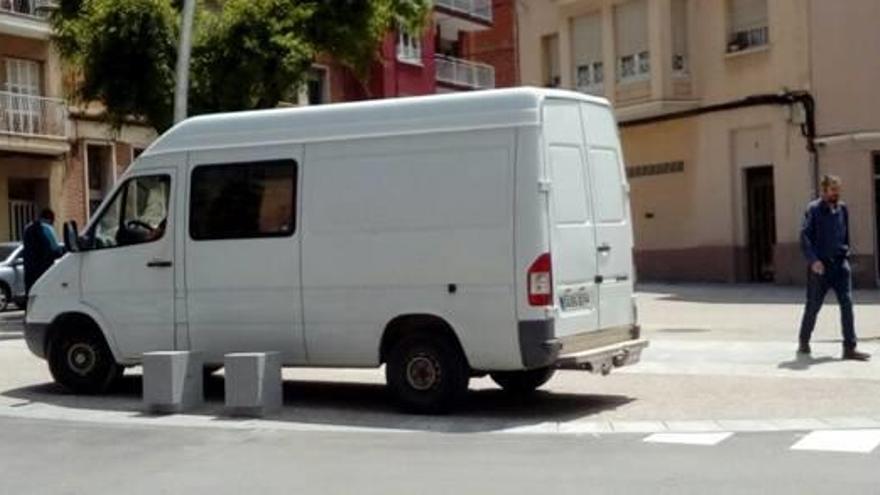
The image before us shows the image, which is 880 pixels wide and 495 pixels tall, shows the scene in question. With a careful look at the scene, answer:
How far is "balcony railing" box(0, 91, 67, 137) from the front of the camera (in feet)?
108

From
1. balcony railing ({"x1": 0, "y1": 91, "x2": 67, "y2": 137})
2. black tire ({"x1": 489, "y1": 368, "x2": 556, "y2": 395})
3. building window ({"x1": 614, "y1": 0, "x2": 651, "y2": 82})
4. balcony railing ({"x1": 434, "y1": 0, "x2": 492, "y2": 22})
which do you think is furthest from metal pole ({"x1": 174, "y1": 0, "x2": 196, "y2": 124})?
balcony railing ({"x1": 434, "y1": 0, "x2": 492, "y2": 22})

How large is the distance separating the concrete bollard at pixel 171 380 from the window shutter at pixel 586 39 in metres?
23.6

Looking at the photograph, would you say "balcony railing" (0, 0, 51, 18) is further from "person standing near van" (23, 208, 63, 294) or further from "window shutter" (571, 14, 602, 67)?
"person standing near van" (23, 208, 63, 294)

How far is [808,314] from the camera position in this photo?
14047 millimetres

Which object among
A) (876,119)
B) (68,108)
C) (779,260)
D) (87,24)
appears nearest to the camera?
(87,24)

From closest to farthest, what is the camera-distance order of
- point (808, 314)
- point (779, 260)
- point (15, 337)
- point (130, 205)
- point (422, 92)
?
point (130, 205) < point (808, 314) < point (15, 337) < point (779, 260) < point (422, 92)

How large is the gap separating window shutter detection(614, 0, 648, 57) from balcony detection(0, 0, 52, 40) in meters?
14.6

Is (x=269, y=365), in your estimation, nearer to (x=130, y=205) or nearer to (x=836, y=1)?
(x=130, y=205)

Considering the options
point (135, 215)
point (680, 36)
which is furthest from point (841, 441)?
point (680, 36)

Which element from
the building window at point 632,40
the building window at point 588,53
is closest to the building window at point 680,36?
the building window at point 632,40

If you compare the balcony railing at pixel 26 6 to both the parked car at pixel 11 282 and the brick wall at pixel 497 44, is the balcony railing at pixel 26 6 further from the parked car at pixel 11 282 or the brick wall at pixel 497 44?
the brick wall at pixel 497 44

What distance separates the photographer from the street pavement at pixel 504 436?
827cm

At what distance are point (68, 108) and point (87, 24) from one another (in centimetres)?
1188

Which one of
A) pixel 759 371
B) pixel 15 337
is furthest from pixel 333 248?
pixel 15 337
